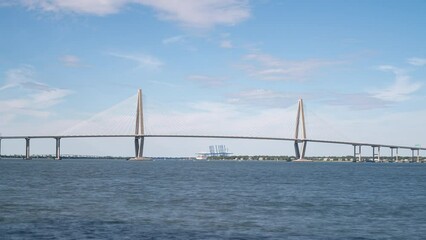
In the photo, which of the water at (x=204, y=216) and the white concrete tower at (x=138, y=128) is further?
the white concrete tower at (x=138, y=128)

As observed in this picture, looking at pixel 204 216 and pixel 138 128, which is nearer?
pixel 204 216

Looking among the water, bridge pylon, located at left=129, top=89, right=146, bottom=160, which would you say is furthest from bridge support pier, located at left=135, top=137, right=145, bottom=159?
the water

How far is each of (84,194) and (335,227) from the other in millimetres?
20010

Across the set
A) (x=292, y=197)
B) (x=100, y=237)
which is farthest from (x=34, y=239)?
(x=292, y=197)

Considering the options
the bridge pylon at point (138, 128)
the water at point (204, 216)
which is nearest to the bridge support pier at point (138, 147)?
the bridge pylon at point (138, 128)

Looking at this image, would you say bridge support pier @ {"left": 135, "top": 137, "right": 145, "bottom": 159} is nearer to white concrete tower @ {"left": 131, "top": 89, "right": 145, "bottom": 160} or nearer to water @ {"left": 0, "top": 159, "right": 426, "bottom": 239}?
white concrete tower @ {"left": 131, "top": 89, "right": 145, "bottom": 160}

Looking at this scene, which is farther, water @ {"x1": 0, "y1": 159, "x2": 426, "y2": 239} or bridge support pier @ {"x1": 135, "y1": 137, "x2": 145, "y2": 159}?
bridge support pier @ {"x1": 135, "y1": 137, "x2": 145, "y2": 159}

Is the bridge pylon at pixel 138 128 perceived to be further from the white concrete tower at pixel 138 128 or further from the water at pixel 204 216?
the water at pixel 204 216

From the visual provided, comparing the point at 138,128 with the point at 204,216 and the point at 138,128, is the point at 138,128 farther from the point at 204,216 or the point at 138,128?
the point at 204,216

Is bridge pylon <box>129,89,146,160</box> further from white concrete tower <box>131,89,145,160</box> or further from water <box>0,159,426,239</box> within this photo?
water <box>0,159,426,239</box>

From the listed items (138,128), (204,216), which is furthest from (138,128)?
(204,216)

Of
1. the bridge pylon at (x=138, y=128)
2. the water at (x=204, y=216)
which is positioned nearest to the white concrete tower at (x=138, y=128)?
the bridge pylon at (x=138, y=128)

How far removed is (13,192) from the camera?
→ 39.3m

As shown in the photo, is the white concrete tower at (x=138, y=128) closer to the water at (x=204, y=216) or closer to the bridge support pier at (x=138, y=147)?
the bridge support pier at (x=138, y=147)
